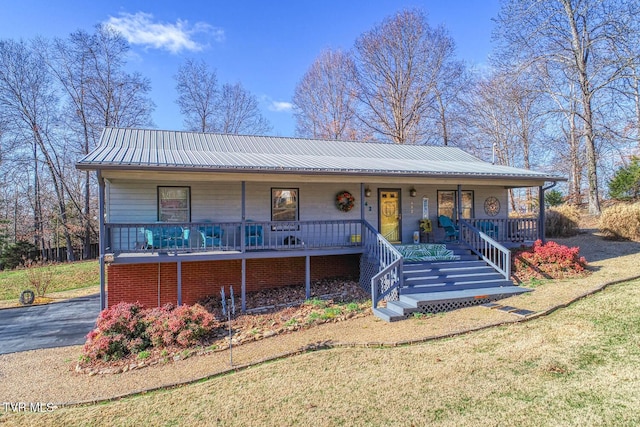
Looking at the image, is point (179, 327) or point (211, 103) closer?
point (179, 327)

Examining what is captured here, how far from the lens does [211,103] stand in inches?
1276

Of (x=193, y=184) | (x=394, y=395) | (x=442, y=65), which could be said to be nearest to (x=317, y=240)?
(x=193, y=184)

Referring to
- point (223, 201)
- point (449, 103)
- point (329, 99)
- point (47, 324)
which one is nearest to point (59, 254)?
point (47, 324)

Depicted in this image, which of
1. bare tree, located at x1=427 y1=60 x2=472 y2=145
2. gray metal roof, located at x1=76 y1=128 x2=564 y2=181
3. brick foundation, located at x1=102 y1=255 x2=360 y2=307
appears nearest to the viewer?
gray metal roof, located at x1=76 y1=128 x2=564 y2=181

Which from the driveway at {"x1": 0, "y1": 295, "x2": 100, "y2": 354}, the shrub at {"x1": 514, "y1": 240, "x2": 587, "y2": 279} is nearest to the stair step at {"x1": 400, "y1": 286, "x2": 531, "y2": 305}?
the shrub at {"x1": 514, "y1": 240, "x2": 587, "y2": 279}

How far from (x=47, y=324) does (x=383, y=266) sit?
31.9 ft

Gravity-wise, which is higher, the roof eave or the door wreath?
the roof eave

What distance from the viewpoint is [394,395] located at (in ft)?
16.5

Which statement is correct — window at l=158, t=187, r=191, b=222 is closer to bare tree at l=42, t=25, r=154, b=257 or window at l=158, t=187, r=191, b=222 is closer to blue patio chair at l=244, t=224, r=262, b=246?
blue patio chair at l=244, t=224, r=262, b=246

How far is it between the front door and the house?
0.04 m

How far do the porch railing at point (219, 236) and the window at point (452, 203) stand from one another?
12.4 feet

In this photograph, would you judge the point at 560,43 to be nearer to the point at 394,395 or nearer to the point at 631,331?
the point at 631,331

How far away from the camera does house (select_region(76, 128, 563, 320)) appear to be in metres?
9.77

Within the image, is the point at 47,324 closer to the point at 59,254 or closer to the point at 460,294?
the point at 460,294
